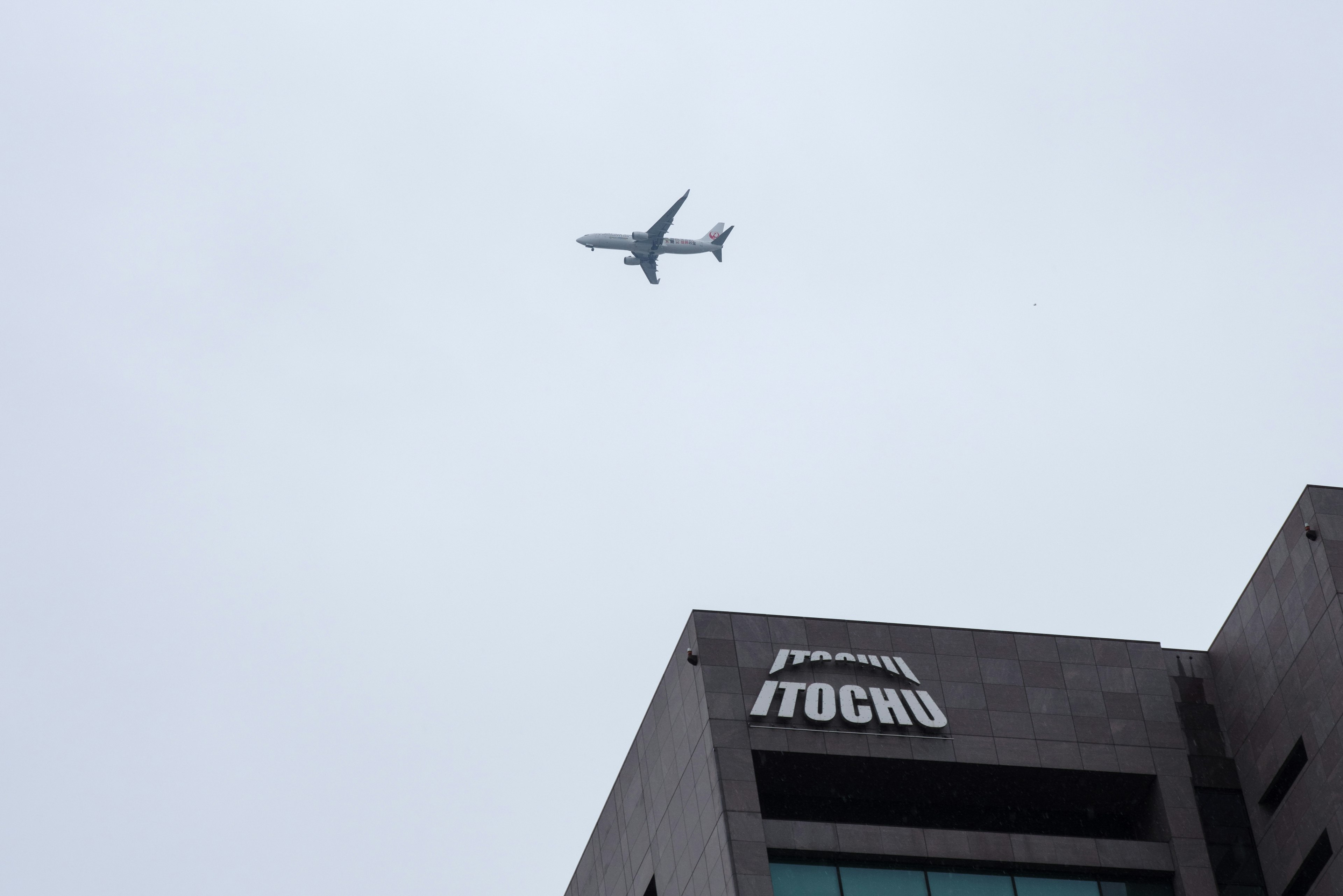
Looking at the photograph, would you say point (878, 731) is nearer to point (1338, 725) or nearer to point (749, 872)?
point (749, 872)

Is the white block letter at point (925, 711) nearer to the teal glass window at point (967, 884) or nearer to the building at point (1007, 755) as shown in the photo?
the building at point (1007, 755)

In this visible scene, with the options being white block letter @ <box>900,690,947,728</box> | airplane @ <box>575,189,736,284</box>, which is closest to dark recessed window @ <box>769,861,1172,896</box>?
white block letter @ <box>900,690,947,728</box>

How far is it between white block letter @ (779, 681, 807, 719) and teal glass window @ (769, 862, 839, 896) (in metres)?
3.62

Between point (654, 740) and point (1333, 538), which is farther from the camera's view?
point (654, 740)

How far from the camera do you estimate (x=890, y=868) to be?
1558 inches

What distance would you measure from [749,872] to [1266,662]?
14.8 m

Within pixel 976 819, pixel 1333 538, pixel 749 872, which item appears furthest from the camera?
pixel 976 819

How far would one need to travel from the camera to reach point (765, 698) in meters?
40.7

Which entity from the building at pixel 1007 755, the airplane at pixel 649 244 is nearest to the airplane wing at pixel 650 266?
the airplane at pixel 649 244

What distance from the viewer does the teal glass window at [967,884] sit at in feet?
130

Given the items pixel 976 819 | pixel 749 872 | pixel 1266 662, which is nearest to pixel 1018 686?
pixel 976 819

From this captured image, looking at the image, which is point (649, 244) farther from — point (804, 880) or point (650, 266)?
point (804, 880)

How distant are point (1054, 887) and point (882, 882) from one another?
4.47m

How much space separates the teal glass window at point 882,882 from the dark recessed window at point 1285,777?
942 centimetres
